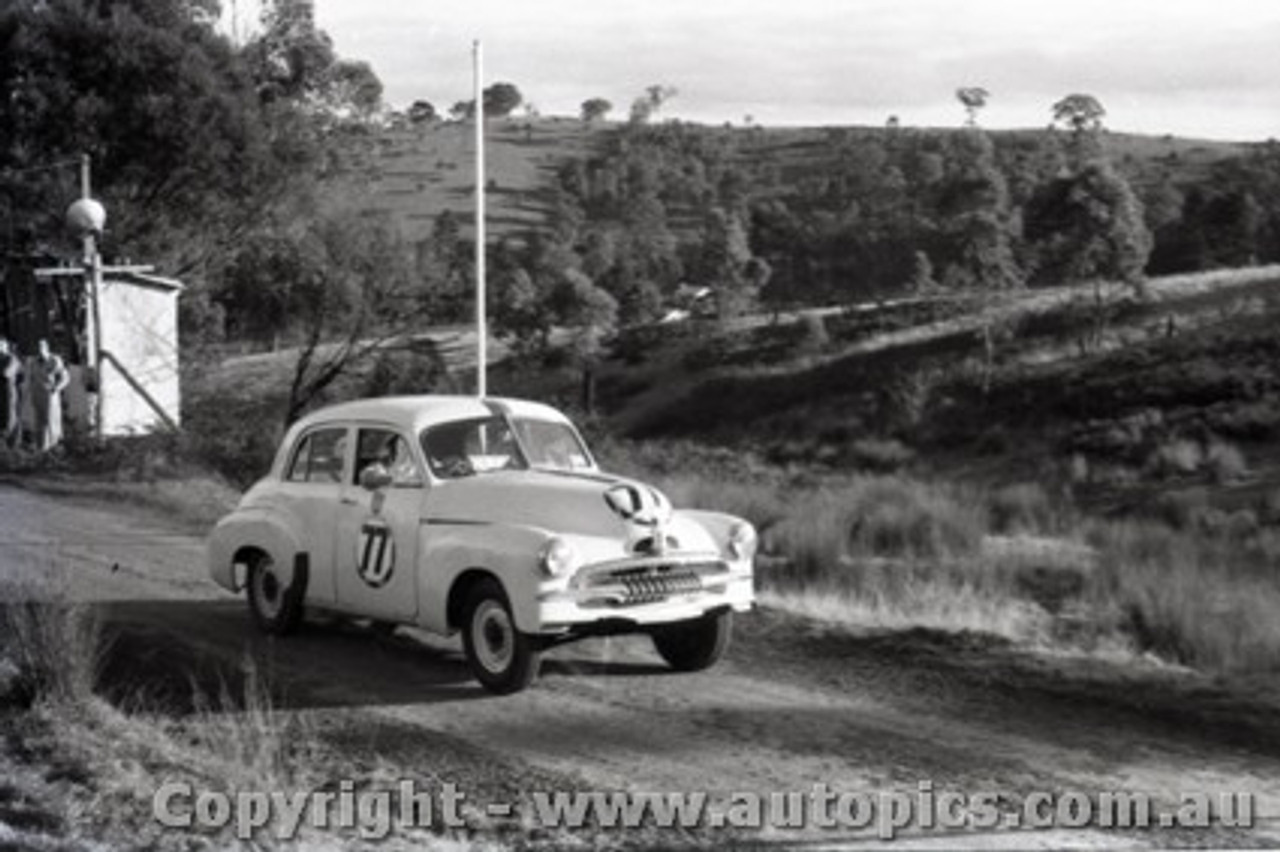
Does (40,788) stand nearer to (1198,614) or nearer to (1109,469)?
(1198,614)

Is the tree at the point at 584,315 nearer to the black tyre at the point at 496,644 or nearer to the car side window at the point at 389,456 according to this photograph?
the car side window at the point at 389,456

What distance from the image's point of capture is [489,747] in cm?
861

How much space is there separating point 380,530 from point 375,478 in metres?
0.35

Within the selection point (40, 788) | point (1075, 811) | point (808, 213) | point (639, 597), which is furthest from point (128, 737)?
point (808, 213)

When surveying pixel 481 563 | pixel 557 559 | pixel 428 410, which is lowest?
pixel 481 563

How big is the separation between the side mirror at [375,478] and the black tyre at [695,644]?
1.99m

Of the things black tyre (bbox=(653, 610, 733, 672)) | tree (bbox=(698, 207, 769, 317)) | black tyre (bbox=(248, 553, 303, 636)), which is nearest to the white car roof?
black tyre (bbox=(248, 553, 303, 636))

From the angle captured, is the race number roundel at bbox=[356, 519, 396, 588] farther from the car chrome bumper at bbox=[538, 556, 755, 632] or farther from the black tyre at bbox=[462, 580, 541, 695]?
the car chrome bumper at bbox=[538, 556, 755, 632]

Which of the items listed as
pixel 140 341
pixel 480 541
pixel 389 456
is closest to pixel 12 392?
pixel 140 341

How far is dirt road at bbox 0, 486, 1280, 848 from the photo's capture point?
8000 millimetres

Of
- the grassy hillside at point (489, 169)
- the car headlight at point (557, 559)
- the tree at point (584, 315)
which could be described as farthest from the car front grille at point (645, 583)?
the grassy hillside at point (489, 169)

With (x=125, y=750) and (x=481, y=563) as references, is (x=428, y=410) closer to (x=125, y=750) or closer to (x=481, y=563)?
(x=481, y=563)

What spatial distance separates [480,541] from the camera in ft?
32.1

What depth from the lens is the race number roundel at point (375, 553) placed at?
34.8ft
